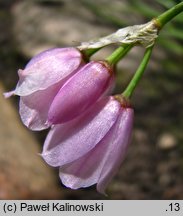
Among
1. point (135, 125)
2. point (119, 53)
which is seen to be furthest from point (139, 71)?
point (135, 125)

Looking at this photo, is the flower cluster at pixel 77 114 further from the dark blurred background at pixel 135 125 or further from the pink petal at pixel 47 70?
the dark blurred background at pixel 135 125

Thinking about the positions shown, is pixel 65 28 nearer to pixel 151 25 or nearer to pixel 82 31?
pixel 82 31

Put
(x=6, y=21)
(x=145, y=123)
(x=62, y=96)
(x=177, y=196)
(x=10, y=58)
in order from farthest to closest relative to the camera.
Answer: (x=6, y=21), (x=10, y=58), (x=145, y=123), (x=177, y=196), (x=62, y=96)

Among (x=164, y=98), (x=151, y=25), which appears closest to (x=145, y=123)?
(x=164, y=98)

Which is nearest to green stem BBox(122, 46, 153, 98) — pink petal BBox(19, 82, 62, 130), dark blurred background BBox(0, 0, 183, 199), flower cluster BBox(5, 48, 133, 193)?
flower cluster BBox(5, 48, 133, 193)

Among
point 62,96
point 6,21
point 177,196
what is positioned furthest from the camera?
point 6,21

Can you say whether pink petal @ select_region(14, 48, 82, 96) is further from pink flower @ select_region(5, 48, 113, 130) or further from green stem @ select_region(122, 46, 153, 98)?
green stem @ select_region(122, 46, 153, 98)
